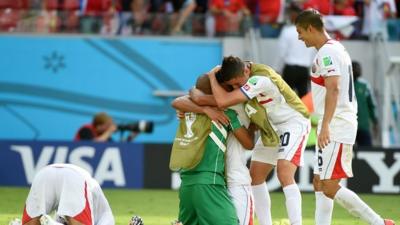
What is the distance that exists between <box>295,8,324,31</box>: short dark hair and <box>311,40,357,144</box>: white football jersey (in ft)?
0.58

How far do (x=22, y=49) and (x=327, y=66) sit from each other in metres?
10.0

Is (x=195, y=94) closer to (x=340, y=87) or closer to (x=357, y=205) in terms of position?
(x=340, y=87)

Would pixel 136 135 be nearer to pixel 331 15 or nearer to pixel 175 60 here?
pixel 175 60

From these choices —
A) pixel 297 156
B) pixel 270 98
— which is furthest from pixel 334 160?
pixel 270 98

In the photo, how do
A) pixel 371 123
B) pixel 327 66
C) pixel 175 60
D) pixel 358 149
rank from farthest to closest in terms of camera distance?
pixel 175 60 < pixel 371 123 < pixel 358 149 < pixel 327 66

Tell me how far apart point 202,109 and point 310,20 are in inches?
52.4

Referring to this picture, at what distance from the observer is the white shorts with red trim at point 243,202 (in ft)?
34.6

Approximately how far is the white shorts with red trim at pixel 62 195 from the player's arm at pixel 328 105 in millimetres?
2098

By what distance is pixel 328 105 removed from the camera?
10.9 meters

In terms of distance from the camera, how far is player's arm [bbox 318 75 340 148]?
427 inches

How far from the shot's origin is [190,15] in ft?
64.5

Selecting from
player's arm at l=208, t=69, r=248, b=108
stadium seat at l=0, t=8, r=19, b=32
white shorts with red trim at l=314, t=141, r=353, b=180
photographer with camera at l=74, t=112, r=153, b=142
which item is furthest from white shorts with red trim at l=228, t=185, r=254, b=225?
stadium seat at l=0, t=8, r=19, b=32

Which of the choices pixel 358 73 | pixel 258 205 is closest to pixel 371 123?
pixel 358 73

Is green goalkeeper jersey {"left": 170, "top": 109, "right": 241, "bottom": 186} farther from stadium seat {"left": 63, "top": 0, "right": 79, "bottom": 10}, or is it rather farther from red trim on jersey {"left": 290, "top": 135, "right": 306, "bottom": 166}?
stadium seat {"left": 63, "top": 0, "right": 79, "bottom": 10}
